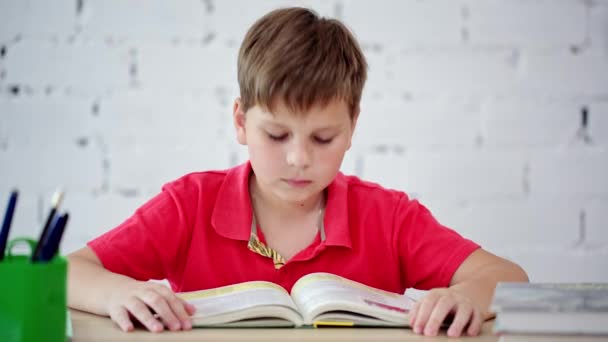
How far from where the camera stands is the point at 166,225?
1282 mm

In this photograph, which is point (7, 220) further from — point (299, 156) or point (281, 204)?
point (281, 204)

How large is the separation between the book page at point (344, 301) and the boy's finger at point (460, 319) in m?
0.05

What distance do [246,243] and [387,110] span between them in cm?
72

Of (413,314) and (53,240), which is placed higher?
(53,240)

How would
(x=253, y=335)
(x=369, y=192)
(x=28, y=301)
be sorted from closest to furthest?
(x=28, y=301), (x=253, y=335), (x=369, y=192)

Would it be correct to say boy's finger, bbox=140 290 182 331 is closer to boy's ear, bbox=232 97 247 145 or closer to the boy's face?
the boy's face

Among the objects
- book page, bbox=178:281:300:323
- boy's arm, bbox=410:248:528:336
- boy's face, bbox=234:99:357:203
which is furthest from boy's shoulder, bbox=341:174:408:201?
book page, bbox=178:281:300:323

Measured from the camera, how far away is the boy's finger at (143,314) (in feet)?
2.90

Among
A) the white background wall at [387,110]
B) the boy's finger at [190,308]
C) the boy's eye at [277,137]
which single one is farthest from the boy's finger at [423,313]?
the white background wall at [387,110]

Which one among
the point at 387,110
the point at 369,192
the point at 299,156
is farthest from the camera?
the point at 387,110

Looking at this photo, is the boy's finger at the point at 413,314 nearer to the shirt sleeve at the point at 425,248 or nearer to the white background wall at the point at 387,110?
the shirt sleeve at the point at 425,248

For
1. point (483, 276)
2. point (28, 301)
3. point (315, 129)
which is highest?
point (315, 129)

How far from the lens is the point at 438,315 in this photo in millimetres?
913

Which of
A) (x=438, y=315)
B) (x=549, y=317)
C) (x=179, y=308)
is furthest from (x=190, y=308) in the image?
(x=549, y=317)
